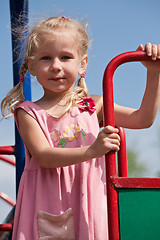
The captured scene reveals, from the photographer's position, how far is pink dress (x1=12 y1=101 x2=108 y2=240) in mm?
1413

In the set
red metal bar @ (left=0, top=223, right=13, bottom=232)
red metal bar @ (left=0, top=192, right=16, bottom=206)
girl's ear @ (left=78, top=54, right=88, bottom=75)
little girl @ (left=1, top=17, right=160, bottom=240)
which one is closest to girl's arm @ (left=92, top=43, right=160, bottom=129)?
little girl @ (left=1, top=17, right=160, bottom=240)

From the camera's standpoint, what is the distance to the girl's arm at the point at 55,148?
124cm

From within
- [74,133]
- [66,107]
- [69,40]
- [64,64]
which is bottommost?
[74,133]

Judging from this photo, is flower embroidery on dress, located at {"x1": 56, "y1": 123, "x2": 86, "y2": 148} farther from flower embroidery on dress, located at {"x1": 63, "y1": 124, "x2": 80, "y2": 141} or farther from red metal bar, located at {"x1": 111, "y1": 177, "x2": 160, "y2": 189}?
red metal bar, located at {"x1": 111, "y1": 177, "x2": 160, "y2": 189}

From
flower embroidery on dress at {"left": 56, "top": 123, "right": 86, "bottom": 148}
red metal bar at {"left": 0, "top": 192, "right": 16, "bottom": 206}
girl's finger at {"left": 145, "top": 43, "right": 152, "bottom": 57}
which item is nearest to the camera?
girl's finger at {"left": 145, "top": 43, "right": 152, "bottom": 57}

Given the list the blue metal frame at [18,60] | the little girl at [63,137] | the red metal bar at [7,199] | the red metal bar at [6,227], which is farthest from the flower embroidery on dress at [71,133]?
the red metal bar at [7,199]

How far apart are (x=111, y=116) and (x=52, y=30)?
53 cm

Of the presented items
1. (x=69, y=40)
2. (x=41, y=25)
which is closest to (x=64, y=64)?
(x=69, y=40)

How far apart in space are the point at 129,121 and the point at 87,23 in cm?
49

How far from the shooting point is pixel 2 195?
3016 mm

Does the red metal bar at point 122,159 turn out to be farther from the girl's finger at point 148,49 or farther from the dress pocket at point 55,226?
the girl's finger at point 148,49

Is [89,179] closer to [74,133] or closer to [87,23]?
[74,133]

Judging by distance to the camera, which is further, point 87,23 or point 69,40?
point 87,23

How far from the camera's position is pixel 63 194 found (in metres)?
1.46
